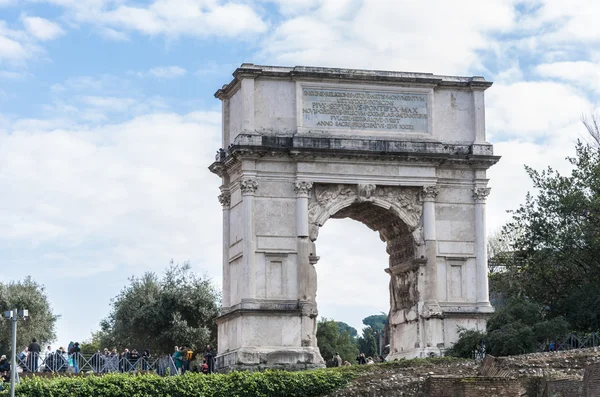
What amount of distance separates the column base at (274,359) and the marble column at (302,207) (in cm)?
395

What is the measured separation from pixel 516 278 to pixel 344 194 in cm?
1042

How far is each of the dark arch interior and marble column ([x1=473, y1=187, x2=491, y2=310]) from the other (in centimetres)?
230

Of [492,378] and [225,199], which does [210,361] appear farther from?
[492,378]

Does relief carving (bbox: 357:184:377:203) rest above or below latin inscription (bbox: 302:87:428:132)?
below

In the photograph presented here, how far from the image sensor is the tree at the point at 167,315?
5734cm

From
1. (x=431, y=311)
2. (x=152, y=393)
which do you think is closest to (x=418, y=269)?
(x=431, y=311)

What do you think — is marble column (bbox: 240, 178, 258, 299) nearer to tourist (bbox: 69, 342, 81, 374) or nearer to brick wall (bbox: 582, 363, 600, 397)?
tourist (bbox: 69, 342, 81, 374)

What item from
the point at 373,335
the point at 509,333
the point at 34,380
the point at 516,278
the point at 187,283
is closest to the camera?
the point at 34,380

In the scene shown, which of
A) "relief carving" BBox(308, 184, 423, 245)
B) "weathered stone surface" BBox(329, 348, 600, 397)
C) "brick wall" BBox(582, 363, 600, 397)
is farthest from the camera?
"relief carving" BBox(308, 184, 423, 245)

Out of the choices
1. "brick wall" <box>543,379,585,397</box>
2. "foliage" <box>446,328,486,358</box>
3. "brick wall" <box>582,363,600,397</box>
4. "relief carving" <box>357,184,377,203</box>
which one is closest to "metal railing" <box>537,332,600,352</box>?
"foliage" <box>446,328,486,358</box>

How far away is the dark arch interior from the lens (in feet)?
142

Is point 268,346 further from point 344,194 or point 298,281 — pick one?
point 344,194

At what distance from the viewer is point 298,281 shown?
41.1 meters

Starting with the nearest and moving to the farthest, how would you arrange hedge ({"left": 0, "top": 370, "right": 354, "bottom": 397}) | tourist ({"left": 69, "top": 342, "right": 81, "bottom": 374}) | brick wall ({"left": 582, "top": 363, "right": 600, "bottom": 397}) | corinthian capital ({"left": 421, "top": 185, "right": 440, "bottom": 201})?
brick wall ({"left": 582, "top": 363, "right": 600, "bottom": 397})
hedge ({"left": 0, "top": 370, "right": 354, "bottom": 397})
tourist ({"left": 69, "top": 342, "right": 81, "bottom": 374})
corinthian capital ({"left": 421, "top": 185, "right": 440, "bottom": 201})
